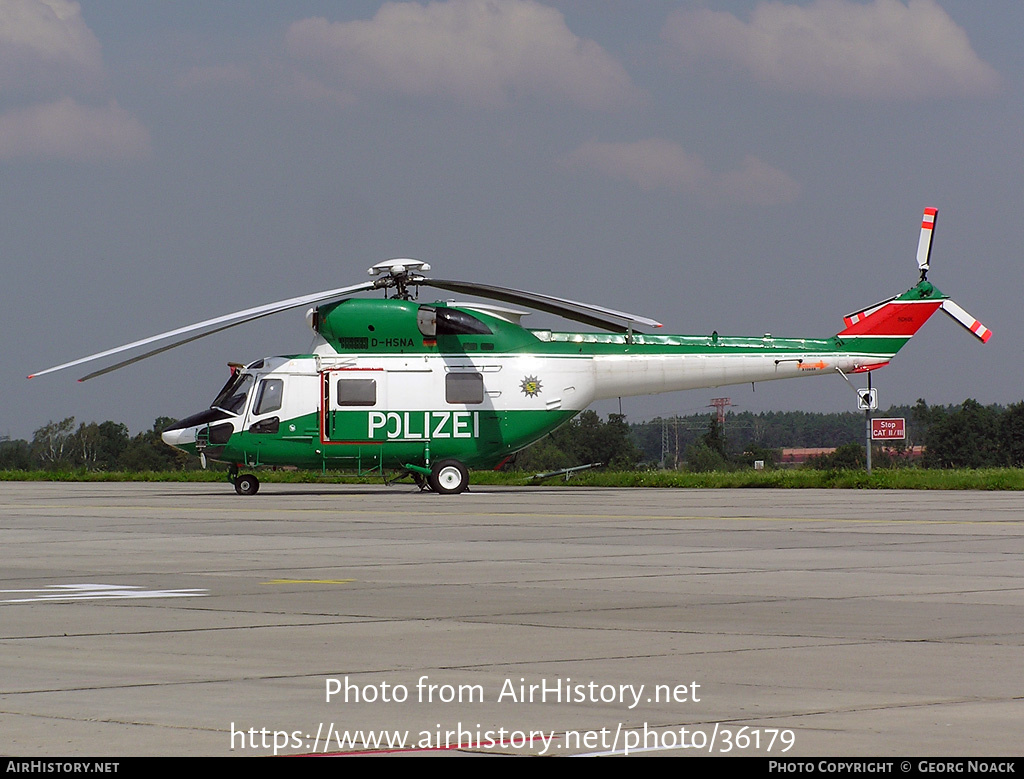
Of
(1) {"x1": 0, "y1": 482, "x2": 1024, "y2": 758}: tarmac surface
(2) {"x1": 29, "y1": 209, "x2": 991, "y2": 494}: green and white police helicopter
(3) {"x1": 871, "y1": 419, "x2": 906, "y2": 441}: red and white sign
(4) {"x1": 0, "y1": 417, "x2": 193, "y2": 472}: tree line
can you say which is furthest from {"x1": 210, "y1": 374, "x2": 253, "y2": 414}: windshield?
Answer: (4) {"x1": 0, "y1": 417, "x2": 193, "y2": 472}: tree line

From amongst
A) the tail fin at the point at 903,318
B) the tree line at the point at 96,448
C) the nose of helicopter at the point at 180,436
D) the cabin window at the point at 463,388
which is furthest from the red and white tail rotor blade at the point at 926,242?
the tree line at the point at 96,448

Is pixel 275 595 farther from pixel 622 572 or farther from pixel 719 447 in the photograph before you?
pixel 719 447

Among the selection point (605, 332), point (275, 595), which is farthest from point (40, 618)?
point (605, 332)

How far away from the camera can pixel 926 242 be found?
37.8 meters

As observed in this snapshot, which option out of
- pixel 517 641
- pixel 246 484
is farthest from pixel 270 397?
pixel 517 641

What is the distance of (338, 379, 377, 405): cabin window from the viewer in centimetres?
3325

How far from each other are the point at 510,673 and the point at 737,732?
1.99 meters

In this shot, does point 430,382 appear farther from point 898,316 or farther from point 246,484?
point 898,316

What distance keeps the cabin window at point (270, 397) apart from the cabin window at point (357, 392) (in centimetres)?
148

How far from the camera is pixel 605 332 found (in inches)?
1371

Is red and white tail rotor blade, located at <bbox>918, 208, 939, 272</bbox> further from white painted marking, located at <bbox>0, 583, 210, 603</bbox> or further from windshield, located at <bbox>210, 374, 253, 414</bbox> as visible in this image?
white painted marking, located at <bbox>0, 583, 210, 603</bbox>

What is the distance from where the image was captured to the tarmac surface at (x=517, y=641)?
629 cm

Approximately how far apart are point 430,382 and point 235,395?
4.90 meters

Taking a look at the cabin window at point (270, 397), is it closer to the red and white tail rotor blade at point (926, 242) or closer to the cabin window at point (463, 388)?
the cabin window at point (463, 388)
